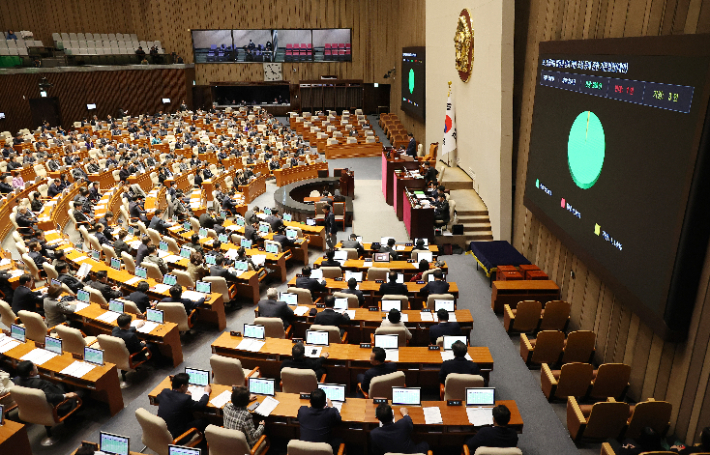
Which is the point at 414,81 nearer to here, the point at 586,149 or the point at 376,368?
the point at 586,149

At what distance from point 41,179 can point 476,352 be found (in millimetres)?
16274

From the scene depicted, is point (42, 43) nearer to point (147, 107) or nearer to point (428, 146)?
point (147, 107)

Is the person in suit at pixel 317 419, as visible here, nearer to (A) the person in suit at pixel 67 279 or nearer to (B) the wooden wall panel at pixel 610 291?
(B) the wooden wall panel at pixel 610 291

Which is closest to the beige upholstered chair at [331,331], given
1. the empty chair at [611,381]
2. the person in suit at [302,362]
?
the person in suit at [302,362]

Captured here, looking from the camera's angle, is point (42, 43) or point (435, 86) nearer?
point (435, 86)

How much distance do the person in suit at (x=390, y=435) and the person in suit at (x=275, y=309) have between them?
3323mm

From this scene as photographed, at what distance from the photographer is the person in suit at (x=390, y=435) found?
16.9 feet

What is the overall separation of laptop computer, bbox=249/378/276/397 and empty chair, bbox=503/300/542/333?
4.67 meters

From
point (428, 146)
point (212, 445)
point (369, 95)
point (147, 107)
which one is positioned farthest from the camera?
point (369, 95)

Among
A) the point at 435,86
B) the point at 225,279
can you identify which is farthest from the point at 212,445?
the point at 435,86

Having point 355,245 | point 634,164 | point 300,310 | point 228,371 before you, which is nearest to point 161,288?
point 300,310

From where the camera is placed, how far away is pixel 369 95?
1474 inches

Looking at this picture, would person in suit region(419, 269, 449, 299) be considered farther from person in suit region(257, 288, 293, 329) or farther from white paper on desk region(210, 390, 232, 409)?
white paper on desk region(210, 390, 232, 409)

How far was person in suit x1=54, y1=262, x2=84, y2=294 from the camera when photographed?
9.15 m
